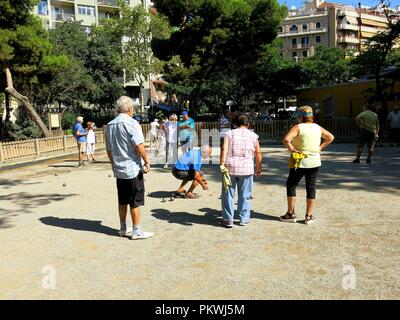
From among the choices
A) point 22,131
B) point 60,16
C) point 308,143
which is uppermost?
point 60,16

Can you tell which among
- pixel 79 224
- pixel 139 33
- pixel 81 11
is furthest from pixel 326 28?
pixel 79 224

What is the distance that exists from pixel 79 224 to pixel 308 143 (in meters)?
3.56

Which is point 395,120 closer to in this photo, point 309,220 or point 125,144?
point 309,220

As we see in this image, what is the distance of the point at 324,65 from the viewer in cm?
5809

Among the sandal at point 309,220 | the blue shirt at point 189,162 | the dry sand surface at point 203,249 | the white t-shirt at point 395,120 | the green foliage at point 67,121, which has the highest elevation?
the green foliage at point 67,121

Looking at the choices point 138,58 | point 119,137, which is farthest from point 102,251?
point 138,58

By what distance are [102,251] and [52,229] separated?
1.47 meters

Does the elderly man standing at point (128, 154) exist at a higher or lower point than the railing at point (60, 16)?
lower

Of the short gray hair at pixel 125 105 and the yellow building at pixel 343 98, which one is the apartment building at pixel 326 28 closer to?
the yellow building at pixel 343 98

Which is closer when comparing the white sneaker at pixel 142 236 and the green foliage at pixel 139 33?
the white sneaker at pixel 142 236

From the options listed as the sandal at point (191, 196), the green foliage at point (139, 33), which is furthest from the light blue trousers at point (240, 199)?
the green foliage at point (139, 33)

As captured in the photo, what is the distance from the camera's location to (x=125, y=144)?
5.45 metres

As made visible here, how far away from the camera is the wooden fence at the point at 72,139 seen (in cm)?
1642

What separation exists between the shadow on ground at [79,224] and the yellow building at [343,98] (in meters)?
23.7
